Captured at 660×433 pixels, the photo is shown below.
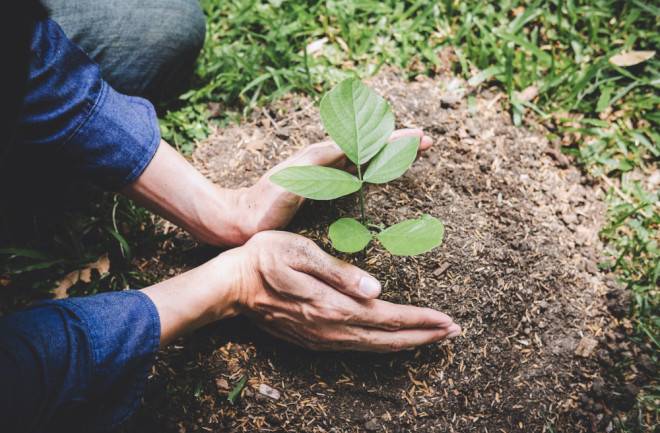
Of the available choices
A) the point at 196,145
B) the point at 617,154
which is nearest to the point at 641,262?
the point at 617,154

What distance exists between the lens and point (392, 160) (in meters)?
1.23

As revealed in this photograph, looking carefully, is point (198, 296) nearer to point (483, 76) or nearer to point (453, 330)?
point (453, 330)

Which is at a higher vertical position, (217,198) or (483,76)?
(483,76)

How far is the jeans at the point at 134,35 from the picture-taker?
160 centimetres

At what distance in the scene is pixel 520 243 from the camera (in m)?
1.46

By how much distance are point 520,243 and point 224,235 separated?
0.85m

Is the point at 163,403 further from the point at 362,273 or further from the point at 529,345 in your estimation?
the point at 529,345

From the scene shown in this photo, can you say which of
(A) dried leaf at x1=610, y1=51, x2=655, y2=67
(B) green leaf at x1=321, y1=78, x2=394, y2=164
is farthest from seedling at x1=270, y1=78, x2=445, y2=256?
(A) dried leaf at x1=610, y1=51, x2=655, y2=67

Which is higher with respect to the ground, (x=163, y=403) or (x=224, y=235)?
(x=224, y=235)

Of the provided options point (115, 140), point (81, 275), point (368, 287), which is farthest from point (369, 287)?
point (81, 275)

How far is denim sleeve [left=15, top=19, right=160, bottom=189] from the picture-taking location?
1.25 meters

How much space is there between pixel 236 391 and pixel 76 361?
0.42 metres

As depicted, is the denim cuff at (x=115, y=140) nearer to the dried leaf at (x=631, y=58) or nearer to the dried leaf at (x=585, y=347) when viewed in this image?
the dried leaf at (x=585, y=347)

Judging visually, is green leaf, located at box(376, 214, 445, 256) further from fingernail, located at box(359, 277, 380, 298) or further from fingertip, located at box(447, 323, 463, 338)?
fingertip, located at box(447, 323, 463, 338)
